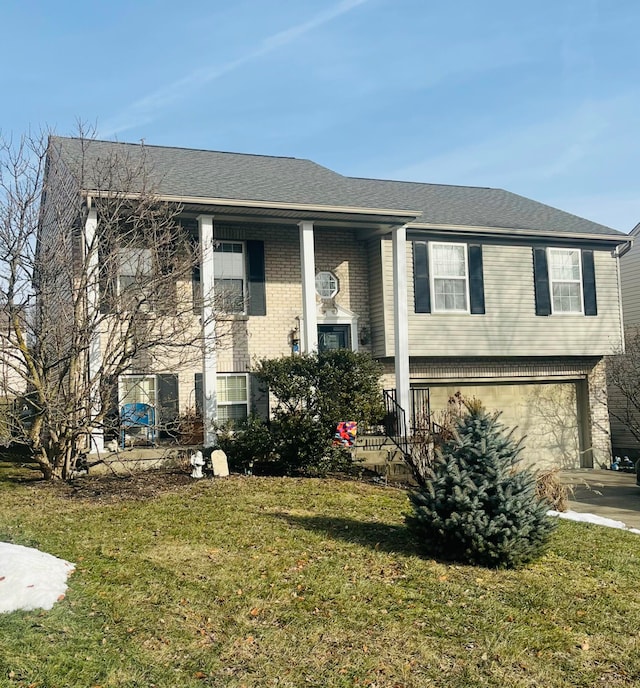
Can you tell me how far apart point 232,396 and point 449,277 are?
5678mm

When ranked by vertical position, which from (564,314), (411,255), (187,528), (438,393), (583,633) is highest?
(411,255)

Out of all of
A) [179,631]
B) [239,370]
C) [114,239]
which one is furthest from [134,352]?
[179,631]

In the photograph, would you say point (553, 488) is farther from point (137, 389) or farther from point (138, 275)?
point (137, 389)

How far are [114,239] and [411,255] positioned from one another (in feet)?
23.7

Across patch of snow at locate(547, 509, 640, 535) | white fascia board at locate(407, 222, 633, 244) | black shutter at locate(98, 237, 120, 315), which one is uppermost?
white fascia board at locate(407, 222, 633, 244)

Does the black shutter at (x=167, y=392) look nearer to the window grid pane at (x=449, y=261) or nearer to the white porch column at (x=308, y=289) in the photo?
the white porch column at (x=308, y=289)

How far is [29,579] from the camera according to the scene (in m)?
5.96

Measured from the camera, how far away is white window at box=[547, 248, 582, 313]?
59.5 ft

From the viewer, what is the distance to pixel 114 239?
1177 cm

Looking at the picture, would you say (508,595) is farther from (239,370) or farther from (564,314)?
(564,314)

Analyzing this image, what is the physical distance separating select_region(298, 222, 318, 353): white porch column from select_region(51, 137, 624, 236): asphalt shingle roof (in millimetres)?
703

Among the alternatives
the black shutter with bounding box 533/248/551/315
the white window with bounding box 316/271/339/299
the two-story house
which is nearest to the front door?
the two-story house

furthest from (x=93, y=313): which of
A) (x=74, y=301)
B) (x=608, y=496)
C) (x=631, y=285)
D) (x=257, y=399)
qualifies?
(x=631, y=285)

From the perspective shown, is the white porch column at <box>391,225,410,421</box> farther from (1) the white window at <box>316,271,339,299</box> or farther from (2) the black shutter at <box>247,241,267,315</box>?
(2) the black shutter at <box>247,241,267,315</box>
